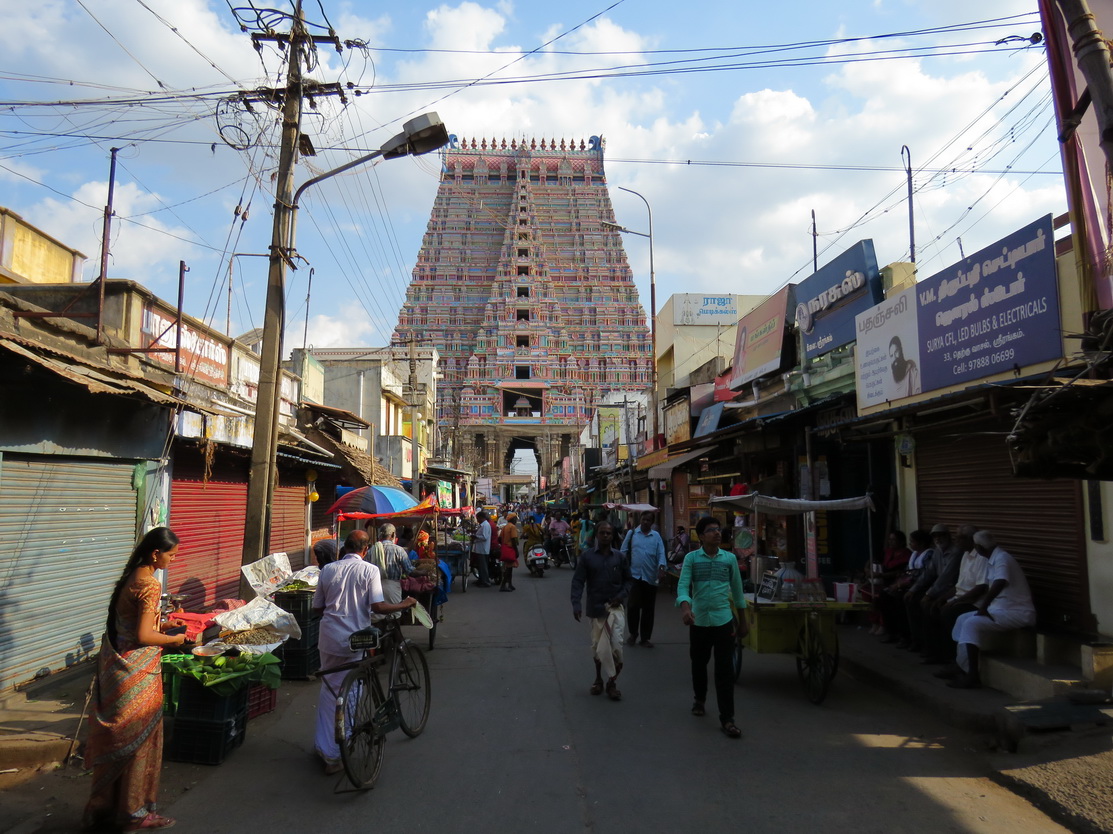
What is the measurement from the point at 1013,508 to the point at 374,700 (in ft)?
22.4

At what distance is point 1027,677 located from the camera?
6.32m

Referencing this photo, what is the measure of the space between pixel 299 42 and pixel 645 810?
9030mm

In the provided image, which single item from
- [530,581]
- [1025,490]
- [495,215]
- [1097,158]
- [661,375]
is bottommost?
[530,581]

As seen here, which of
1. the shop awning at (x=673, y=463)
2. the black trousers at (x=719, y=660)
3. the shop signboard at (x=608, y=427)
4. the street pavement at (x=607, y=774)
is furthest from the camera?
the shop signboard at (x=608, y=427)

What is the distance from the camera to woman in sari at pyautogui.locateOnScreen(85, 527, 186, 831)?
4.07 meters

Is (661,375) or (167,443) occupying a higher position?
(661,375)

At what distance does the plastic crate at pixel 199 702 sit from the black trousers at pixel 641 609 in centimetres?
528

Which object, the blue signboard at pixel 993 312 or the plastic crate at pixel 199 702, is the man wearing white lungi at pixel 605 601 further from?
the blue signboard at pixel 993 312

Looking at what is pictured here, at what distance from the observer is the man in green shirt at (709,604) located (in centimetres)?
607

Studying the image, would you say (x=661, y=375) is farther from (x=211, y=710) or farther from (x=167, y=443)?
(x=211, y=710)

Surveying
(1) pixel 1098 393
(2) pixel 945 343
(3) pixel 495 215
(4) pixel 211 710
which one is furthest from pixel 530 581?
(3) pixel 495 215

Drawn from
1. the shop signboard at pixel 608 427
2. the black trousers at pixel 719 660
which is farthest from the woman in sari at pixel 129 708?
the shop signboard at pixel 608 427

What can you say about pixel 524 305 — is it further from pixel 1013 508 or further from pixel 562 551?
pixel 1013 508

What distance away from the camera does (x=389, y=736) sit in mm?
5785
